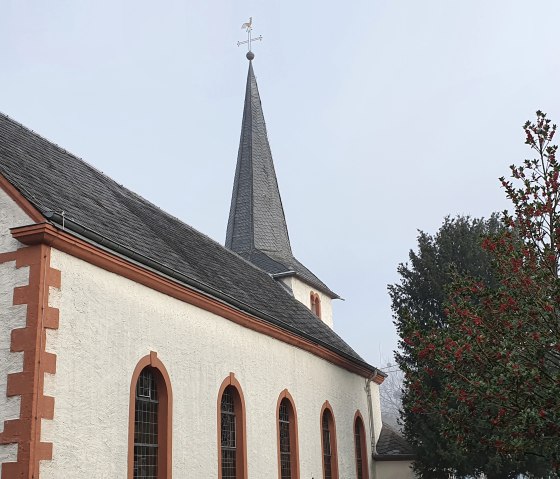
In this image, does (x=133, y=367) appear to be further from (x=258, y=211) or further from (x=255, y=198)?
(x=255, y=198)

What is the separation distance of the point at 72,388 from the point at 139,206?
26.4ft

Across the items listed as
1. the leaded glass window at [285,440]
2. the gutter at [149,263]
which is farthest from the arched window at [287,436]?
the gutter at [149,263]

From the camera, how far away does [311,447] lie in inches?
656

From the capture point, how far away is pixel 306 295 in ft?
85.6

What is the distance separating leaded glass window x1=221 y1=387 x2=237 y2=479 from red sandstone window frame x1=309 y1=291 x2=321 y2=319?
13234 mm

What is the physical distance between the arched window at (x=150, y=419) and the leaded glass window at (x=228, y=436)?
219cm

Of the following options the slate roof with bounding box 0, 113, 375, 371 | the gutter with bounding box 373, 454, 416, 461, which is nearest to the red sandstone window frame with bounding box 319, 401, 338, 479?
the slate roof with bounding box 0, 113, 375, 371

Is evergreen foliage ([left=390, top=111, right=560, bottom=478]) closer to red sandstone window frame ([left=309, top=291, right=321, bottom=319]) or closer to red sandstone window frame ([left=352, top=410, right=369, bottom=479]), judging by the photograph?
red sandstone window frame ([left=352, top=410, right=369, bottom=479])

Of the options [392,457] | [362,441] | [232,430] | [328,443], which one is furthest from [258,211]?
[232,430]

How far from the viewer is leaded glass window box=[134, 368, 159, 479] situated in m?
10.7

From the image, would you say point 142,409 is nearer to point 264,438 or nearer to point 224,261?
point 264,438

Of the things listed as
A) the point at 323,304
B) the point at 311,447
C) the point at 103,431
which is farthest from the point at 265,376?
the point at 323,304

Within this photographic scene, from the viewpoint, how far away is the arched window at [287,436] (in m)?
15.5

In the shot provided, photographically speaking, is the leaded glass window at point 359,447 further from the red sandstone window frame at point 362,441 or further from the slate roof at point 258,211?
the slate roof at point 258,211
